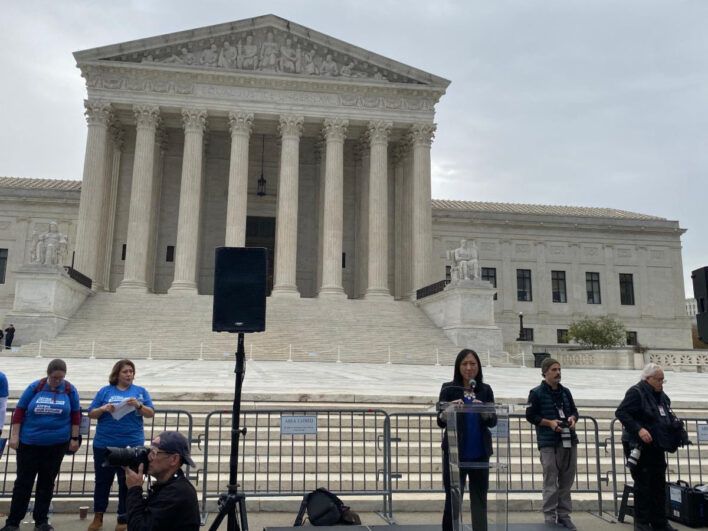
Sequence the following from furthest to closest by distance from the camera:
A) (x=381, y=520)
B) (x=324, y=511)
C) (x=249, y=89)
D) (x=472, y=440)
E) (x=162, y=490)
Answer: (x=249, y=89)
(x=381, y=520)
(x=324, y=511)
(x=472, y=440)
(x=162, y=490)

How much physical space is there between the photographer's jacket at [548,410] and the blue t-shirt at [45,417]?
482cm

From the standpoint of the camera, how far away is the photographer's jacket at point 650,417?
6395 mm

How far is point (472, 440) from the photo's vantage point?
17.6 ft

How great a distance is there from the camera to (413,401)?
34.6ft

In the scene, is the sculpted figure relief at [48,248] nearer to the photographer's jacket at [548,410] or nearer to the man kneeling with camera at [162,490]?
the photographer's jacket at [548,410]

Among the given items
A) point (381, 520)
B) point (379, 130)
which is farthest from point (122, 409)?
point (379, 130)

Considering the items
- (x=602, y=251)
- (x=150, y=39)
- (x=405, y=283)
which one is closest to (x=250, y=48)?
(x=150, y=39)

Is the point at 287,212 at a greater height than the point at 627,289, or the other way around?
the point at 287,212

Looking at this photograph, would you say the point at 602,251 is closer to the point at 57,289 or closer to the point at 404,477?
the point at 57,289

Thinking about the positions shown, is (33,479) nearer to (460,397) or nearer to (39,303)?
(460,397)

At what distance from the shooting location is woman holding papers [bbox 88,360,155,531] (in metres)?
6.15

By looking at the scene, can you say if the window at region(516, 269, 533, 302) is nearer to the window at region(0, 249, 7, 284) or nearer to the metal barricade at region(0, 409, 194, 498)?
the window at region(0, 249, 7, 284)

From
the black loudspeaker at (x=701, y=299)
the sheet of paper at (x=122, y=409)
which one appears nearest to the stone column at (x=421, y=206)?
the black loudspeaker at (x=701, y=299)

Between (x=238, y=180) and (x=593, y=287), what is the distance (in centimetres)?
3050
